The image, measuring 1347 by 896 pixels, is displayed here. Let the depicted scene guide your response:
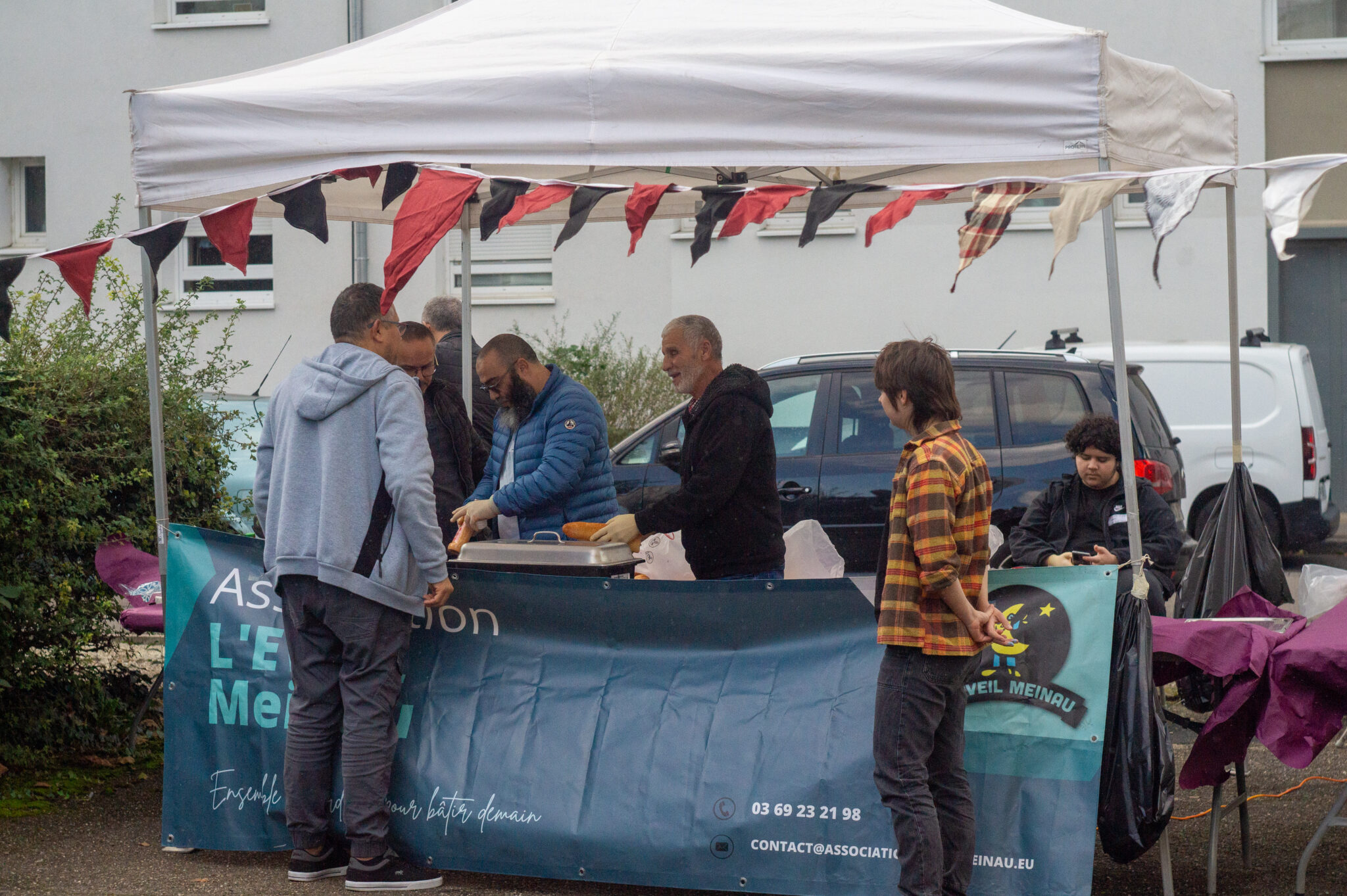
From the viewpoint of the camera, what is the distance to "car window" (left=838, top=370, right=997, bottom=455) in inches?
329

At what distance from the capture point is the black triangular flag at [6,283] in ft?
14.3

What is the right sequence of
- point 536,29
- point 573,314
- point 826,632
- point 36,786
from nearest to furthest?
1. point 826,632
2. point 536,29
3. point 36,786
4. point 573,314

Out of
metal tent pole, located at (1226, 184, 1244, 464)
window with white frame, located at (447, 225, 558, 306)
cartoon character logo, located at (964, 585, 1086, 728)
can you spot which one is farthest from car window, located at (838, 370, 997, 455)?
window with white frame, located at (447, 225, 558, 306)

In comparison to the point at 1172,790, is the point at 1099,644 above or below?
above

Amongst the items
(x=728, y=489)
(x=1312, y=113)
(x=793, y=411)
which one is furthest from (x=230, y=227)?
(x=1312, y=113)

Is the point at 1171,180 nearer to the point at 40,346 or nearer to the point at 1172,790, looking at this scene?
the point at 1172,790

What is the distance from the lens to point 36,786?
5.23 metres

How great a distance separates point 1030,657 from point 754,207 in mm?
1625

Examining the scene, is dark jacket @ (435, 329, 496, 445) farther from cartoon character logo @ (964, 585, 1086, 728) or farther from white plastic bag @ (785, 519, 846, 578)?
cartoon character logo @ (964, 585, 1086, 728)

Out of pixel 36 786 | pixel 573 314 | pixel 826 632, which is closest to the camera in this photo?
pixel 826 632

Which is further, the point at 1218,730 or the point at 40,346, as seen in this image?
the point at 40,346

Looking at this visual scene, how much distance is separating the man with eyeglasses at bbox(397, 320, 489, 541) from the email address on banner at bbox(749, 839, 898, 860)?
1749mm

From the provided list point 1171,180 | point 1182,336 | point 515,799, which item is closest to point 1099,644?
point 1171,180

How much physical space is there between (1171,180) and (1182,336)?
1215cm
